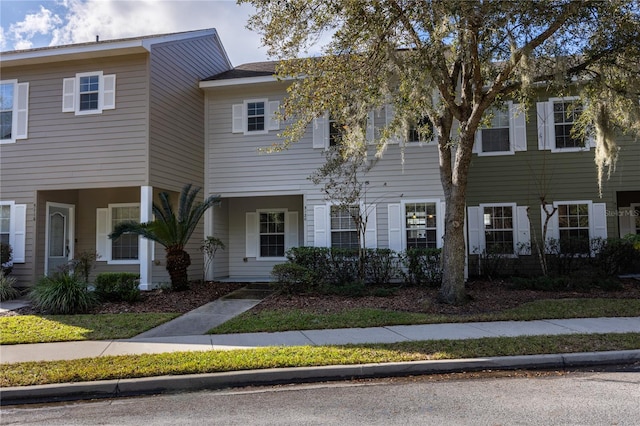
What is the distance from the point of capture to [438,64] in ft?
27.2

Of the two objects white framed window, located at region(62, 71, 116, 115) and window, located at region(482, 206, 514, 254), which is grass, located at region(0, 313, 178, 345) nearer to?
white framed window, located at region(62, 71, 116, 115)

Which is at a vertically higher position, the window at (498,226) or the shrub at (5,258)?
the window at (498,226)

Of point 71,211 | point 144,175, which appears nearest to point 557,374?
point 144,175

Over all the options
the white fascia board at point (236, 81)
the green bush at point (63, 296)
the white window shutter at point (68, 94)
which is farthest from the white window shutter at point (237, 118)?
the green bush at point (63, 296)

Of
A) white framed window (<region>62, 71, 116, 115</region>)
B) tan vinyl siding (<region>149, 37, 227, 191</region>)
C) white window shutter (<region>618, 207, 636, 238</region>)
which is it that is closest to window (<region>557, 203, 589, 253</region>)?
white window shutter (<region>618, 207, 636, 238</region>)

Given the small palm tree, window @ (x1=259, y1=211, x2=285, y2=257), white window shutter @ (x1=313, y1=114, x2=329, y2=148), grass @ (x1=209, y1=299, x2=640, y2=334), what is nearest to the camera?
grass @ (x1=209, y1=299, x2=640, y2=334)

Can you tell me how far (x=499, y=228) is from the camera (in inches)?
540

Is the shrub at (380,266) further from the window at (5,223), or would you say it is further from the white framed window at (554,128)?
the window at (5,223)

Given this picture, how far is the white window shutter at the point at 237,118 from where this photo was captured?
1430 cm

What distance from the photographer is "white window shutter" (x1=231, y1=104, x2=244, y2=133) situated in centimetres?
1430

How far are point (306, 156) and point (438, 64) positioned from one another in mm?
6295

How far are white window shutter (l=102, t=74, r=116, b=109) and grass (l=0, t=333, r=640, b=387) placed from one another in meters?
8.19

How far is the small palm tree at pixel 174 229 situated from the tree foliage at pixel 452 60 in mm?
3482

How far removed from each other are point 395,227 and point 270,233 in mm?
4490
